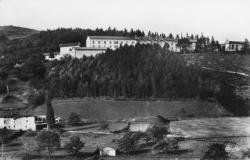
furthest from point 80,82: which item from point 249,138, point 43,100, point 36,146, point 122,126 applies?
point 249,138

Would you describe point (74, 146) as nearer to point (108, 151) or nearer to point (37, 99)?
point (108, 151)

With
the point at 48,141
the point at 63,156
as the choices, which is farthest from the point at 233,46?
the point at 63,156

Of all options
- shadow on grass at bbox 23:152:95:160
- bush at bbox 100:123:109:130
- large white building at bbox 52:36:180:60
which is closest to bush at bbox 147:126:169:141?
bush at bbox 100:123:109:130

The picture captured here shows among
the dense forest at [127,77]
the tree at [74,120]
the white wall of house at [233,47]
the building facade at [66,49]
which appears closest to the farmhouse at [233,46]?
the white wall of house at [233,47]

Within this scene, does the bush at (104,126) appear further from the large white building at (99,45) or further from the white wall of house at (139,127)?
the large white building at (99,45)

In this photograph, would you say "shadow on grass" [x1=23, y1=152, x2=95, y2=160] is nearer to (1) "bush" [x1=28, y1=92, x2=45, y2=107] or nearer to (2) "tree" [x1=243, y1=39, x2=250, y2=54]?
(1) "bush" [x1=28, y1=92, x2=45, y2=107]

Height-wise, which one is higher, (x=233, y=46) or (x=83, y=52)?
(x=233, y=46)
